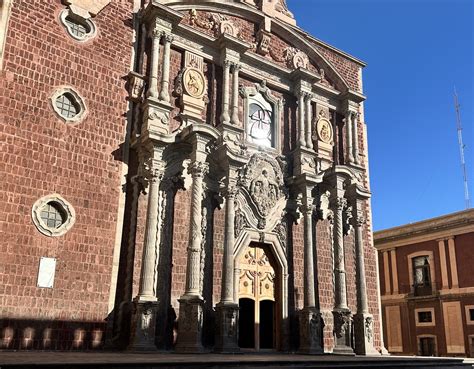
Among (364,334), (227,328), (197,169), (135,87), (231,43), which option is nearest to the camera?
(227,328)

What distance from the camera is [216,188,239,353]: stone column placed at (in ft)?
39.7

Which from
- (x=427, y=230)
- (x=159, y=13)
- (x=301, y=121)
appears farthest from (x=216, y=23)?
(x=427, y=230)

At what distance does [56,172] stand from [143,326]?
389 cm

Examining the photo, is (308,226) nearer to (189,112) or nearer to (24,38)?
(189,112)

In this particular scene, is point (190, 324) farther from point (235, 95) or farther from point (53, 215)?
point (235, 95)

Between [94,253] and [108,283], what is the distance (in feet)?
2.44

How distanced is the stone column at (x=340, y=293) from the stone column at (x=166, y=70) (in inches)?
242

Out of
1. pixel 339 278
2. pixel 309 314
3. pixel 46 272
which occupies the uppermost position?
pixel 339 278

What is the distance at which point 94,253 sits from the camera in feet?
37.2

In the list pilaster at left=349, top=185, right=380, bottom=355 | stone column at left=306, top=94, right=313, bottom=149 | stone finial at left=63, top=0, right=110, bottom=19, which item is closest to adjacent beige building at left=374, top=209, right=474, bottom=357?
pilaster at left=349, top=185, right=380, bottom=355

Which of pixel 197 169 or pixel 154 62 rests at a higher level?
pixel 154 62

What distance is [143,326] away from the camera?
35.9 feet

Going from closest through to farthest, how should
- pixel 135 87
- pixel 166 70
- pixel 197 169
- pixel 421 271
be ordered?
pixel 197 169 → pixel 135 87 → pixel 166 70 → pixel 421 271

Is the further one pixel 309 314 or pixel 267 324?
pixel 267 324
